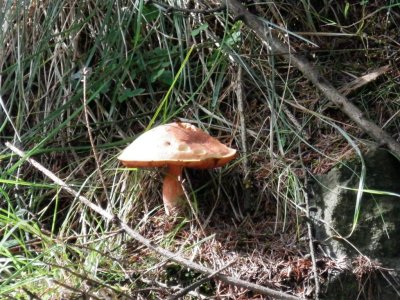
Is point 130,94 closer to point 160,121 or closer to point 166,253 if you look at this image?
point 160,121

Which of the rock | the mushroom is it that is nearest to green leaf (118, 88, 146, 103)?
the mushroom

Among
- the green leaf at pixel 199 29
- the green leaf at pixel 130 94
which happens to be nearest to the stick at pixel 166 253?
the green leaf at pixel 130 94

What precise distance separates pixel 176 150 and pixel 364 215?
0.71m

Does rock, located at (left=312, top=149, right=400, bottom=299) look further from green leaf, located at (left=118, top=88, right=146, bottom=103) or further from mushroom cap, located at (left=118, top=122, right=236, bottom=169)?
green leaf, located at (left=118, top=88, right=146, bottom=103)

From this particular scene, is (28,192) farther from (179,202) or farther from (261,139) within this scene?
(261,139)

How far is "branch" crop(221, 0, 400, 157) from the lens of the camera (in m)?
2.79

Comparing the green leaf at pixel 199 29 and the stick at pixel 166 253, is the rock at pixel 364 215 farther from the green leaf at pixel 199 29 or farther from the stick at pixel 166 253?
the green leaf at pixel 199 29

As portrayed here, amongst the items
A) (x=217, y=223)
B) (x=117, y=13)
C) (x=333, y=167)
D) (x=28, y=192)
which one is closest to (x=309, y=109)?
(x=333, y=167)

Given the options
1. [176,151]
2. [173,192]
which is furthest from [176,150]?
[173,192]

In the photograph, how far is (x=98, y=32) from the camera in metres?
3.35

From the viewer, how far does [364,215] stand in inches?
103

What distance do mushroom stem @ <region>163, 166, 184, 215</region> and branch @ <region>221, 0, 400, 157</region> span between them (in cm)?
68

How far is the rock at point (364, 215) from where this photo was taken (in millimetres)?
2553

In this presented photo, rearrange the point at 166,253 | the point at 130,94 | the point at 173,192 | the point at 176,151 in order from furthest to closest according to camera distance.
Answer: the point at 130,94
the point at 173,192
the point at 176,151
the point at 166,253
